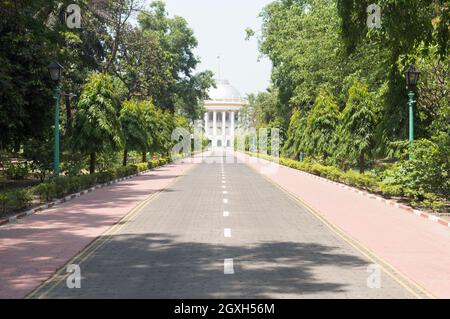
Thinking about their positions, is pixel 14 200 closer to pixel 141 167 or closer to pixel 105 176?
Answer: pixel 105 176

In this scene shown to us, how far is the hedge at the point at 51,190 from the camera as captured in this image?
1772 cm

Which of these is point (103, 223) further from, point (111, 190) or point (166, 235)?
point (111, 190)

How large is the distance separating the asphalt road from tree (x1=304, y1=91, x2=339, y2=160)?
2984 cm

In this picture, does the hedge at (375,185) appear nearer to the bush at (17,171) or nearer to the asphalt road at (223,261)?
the asphalt road at (223,261)

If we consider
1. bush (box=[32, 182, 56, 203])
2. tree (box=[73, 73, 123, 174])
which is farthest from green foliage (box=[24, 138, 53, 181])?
bush (box=[32, 182, 56, 203])

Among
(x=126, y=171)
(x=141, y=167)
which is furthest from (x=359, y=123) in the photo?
(x=141, y=167)

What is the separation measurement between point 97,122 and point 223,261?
75.1ft

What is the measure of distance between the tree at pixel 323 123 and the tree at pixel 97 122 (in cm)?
1985

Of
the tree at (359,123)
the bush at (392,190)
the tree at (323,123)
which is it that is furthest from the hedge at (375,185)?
the tree at (323,123)

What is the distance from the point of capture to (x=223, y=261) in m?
10.5

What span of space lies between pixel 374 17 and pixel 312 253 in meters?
6.81

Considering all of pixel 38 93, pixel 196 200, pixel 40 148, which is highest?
pixel 38 93

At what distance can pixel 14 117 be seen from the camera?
1011 inches
